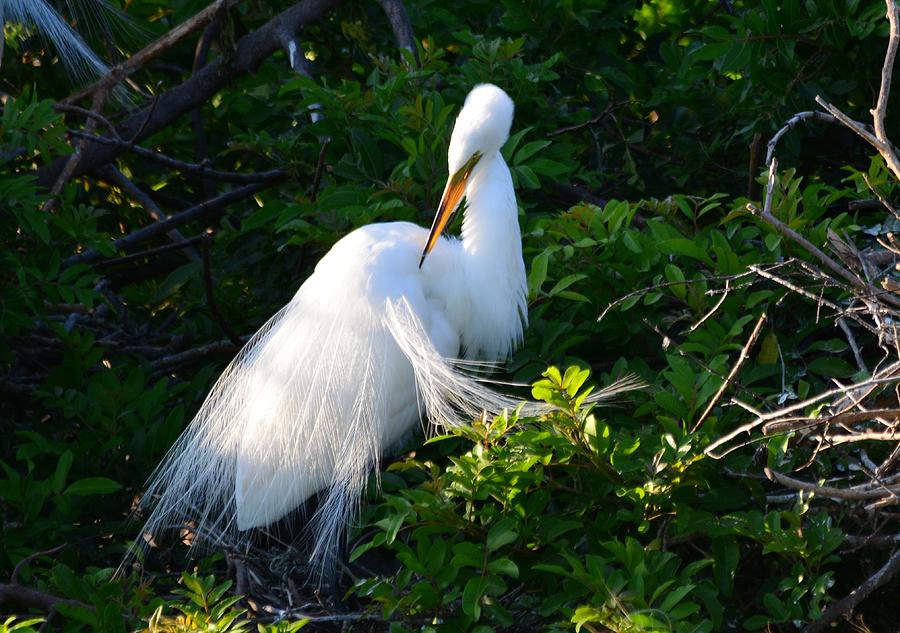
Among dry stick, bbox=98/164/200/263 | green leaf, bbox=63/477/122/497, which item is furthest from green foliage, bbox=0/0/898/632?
dry stick, bbox=98/164/200/263

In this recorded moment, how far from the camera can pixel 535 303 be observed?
2.65 metres

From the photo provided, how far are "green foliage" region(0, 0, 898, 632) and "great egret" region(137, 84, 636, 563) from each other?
9 centimetres

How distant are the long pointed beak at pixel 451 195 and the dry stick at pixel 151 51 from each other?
1.04 m

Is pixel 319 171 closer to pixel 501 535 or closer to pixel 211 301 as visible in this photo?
pixel 211 301

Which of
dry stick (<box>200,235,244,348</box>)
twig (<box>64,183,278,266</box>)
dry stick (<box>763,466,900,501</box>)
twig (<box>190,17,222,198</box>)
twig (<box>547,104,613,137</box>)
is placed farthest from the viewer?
twig (<box>190,17,222,198</box>)

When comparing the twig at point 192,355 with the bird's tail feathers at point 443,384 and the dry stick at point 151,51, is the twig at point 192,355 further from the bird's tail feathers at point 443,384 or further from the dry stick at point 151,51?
the dry stick at point 151,51

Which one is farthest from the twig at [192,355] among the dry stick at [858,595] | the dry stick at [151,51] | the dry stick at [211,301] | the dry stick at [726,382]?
the dry stick at [858,595]

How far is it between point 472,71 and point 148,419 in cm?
122

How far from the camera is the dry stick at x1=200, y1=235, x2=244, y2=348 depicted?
245 centimetres

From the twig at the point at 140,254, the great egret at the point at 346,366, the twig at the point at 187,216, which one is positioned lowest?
the great egret at the point at 346,366

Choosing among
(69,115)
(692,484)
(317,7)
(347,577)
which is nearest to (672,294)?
(692,484)

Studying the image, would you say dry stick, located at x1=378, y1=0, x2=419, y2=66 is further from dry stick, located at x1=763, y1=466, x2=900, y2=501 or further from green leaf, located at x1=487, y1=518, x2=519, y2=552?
dry stick, located at x1=763, y1=466, x2=900, y2=501

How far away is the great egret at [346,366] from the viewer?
8.39 feet

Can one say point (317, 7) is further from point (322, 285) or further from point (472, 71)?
point (322, 285)
